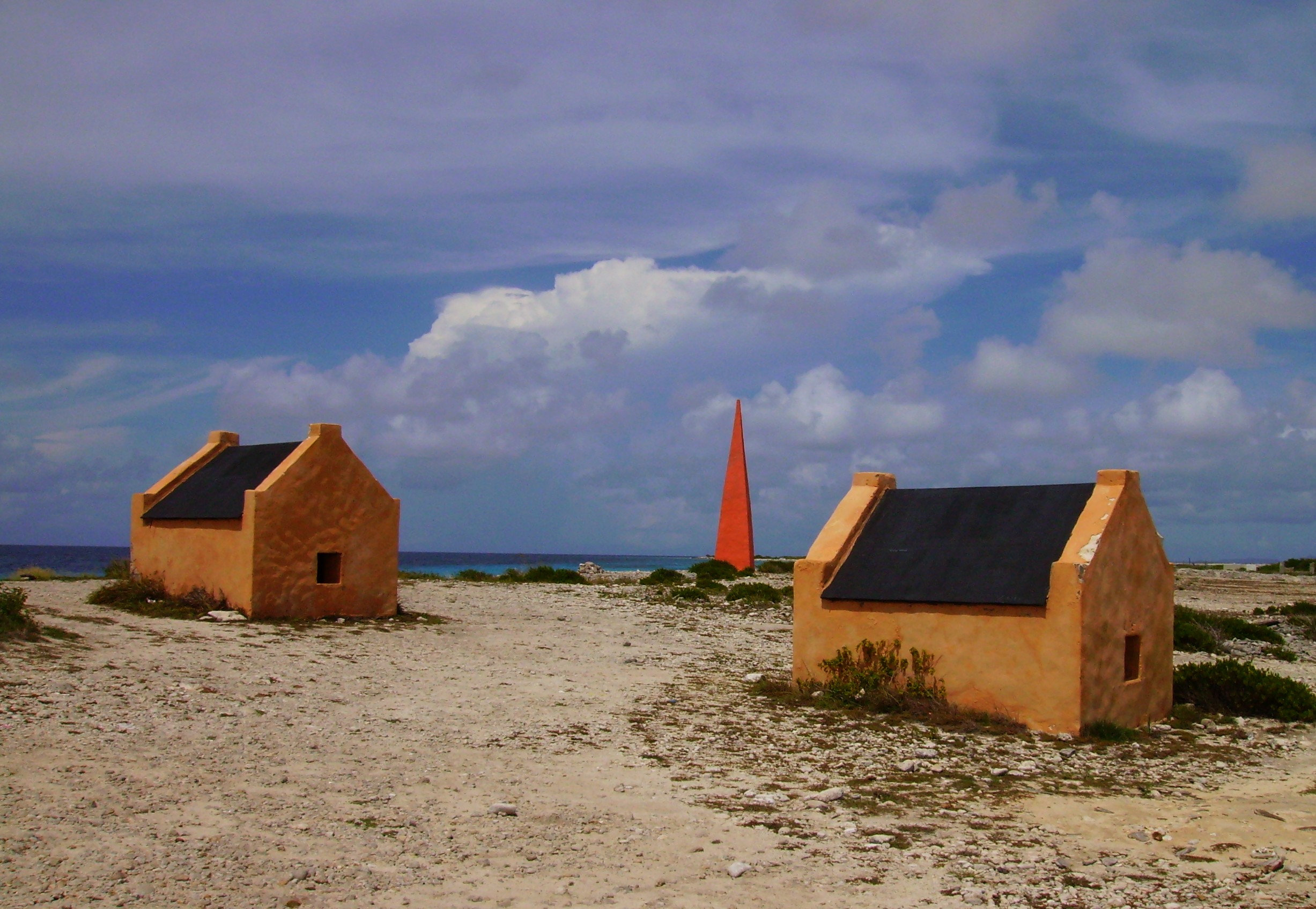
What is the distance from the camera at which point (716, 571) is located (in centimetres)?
3806

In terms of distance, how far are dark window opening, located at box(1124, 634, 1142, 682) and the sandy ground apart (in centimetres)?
84

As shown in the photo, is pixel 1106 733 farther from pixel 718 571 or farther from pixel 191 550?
pixel 718 571

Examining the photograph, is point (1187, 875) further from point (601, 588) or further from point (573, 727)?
point (601, 588)

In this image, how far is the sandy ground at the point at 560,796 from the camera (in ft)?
24.1

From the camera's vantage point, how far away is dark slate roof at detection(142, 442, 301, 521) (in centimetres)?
1973

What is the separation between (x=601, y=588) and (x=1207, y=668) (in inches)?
802

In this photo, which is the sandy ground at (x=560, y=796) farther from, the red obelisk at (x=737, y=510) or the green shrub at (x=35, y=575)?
the red obelisk at (x=737, y=510)

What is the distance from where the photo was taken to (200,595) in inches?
766

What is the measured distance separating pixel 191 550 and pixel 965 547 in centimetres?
1441

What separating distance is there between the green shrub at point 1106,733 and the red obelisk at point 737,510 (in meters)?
26.7

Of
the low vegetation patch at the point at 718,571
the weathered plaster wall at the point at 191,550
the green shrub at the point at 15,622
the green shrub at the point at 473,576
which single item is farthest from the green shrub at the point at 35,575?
the low vegetation patch at the point at 718,571

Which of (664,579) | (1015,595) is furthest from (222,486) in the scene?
(664,579)

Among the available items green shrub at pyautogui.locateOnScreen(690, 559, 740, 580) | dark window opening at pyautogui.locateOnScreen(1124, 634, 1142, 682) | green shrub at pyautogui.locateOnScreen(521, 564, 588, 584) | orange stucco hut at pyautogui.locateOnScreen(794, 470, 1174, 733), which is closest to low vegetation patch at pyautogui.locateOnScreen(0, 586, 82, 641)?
orange stucco hut at pyautogui.locateOnScreen(794, 470, 1174, 733)

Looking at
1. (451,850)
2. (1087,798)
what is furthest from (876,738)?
(451,850)
